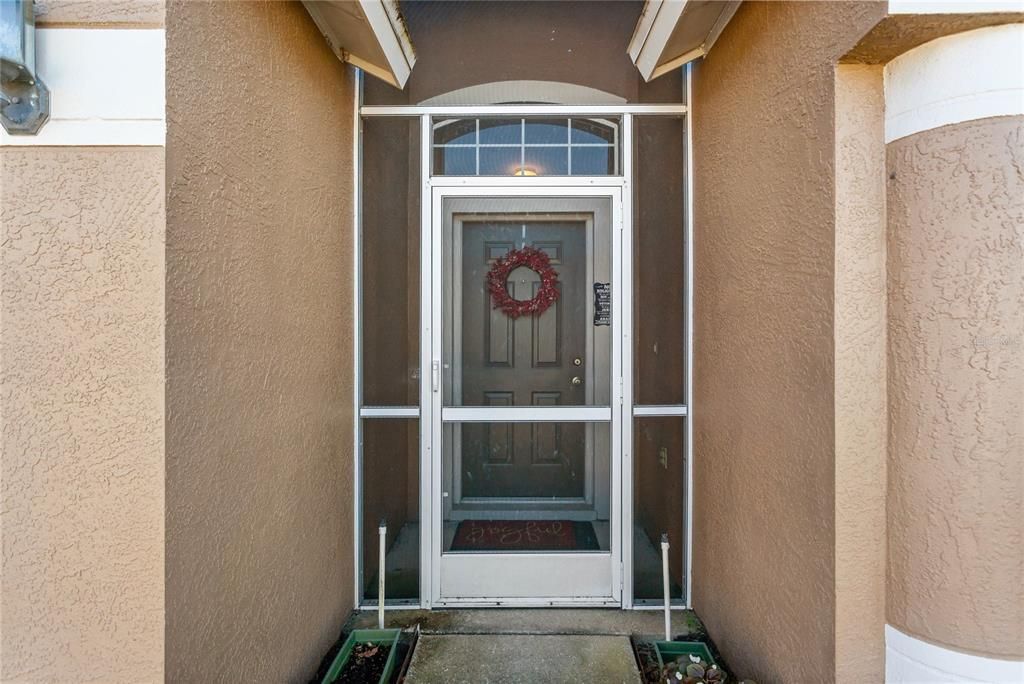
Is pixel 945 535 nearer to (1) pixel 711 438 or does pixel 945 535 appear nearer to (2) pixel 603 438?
(1) pixel 711 438

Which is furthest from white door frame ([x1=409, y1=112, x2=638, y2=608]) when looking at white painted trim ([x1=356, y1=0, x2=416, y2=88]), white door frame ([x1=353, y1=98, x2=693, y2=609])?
white painted trim ([x1=356, y1=0, x2=416, y2=88])

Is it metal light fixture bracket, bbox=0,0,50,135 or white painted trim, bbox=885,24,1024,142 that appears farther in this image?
white painted trim, bbox=885,24,1024,142

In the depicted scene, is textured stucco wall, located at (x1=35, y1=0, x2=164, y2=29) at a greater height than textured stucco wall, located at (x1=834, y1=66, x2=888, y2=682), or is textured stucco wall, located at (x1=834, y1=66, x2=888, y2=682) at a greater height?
textured stucco wall, located at (x1=35, y1=0, x2=164, y2=29)

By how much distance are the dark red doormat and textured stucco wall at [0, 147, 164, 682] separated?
1680 mm

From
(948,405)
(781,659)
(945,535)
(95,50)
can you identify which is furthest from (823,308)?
(95,50)

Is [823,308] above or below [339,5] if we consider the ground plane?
below

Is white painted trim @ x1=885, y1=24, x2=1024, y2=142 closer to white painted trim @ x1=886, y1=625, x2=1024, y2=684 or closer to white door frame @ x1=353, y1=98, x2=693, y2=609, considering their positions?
white door frame @ x1=353, y1=98, x2=693, y2=609

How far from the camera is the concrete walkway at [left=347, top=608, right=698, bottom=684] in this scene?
227 cm

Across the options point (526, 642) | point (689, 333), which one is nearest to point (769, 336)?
point (689, 333)

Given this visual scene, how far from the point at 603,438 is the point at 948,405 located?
160 cm

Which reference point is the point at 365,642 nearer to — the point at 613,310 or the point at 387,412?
the point at 387,412

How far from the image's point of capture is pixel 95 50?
1354 millimetres

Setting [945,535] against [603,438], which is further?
[603,438]

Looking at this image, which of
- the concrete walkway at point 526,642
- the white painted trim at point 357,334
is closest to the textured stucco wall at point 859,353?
the concrete walkway at point 526,642
